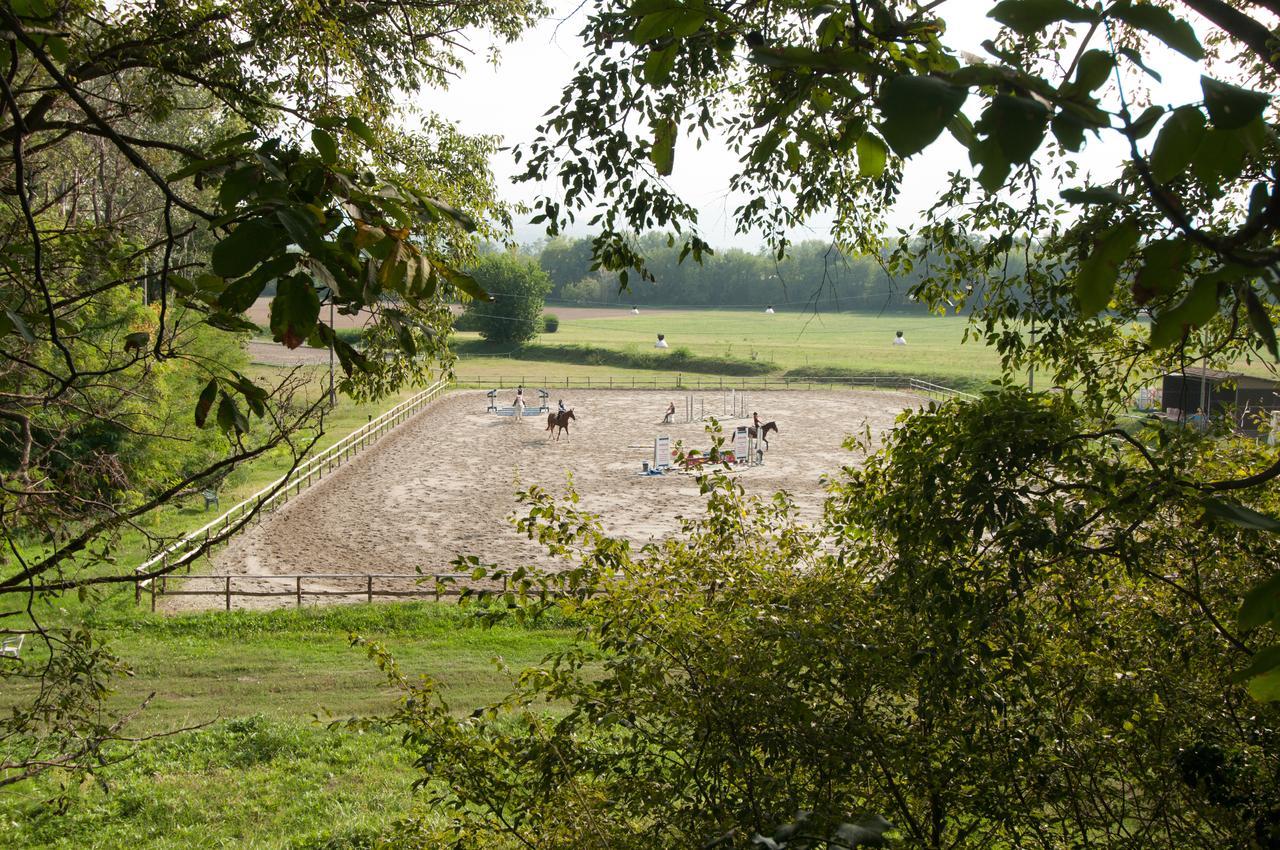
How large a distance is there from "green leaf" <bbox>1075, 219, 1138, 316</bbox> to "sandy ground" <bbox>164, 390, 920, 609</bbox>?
8881 millimetres

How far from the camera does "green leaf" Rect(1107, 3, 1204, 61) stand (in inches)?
32.2

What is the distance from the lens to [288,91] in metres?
7.07

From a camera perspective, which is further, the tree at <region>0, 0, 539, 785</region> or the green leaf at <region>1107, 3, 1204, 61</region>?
the tree at <region>0, 0, 539, 785</region>

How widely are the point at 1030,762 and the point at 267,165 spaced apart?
130 inches

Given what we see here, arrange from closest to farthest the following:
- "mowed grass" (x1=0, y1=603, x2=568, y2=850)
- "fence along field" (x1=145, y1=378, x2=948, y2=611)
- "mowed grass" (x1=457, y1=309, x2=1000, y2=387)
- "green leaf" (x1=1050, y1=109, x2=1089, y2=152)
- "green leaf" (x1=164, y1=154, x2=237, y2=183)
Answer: "green leaf" (x1=1050, y1=109, x2=1089, y2=152)
"green leaf" (x1=164, y1=154, x2=237, y2=183)
"mowed grass" (x1=0, y1=603, x2=568, y2=850)
"fence along field" (x1=145, y1=378, x2=948, y2=611)
"mowed grass" (x1=457, y1=309, x2=1000, y2=387)

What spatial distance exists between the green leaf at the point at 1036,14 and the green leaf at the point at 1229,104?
0.41ft

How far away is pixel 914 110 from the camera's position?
2.58ft

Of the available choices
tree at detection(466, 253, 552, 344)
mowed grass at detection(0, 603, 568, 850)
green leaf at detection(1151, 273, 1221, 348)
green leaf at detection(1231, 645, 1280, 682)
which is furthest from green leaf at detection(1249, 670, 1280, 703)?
tree at detection(466, 253, 552, 344)

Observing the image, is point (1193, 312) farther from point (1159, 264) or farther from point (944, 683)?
point (944, 683)

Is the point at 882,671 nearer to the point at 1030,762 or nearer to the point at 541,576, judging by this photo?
the point at 1030,762

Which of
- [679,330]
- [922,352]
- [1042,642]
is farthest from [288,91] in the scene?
[679,330]

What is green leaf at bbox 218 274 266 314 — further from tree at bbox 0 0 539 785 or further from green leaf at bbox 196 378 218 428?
green leaf at bbox 196 378 218 428

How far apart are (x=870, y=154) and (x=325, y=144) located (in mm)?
920

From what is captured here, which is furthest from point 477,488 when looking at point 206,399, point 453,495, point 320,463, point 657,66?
point 657,66
